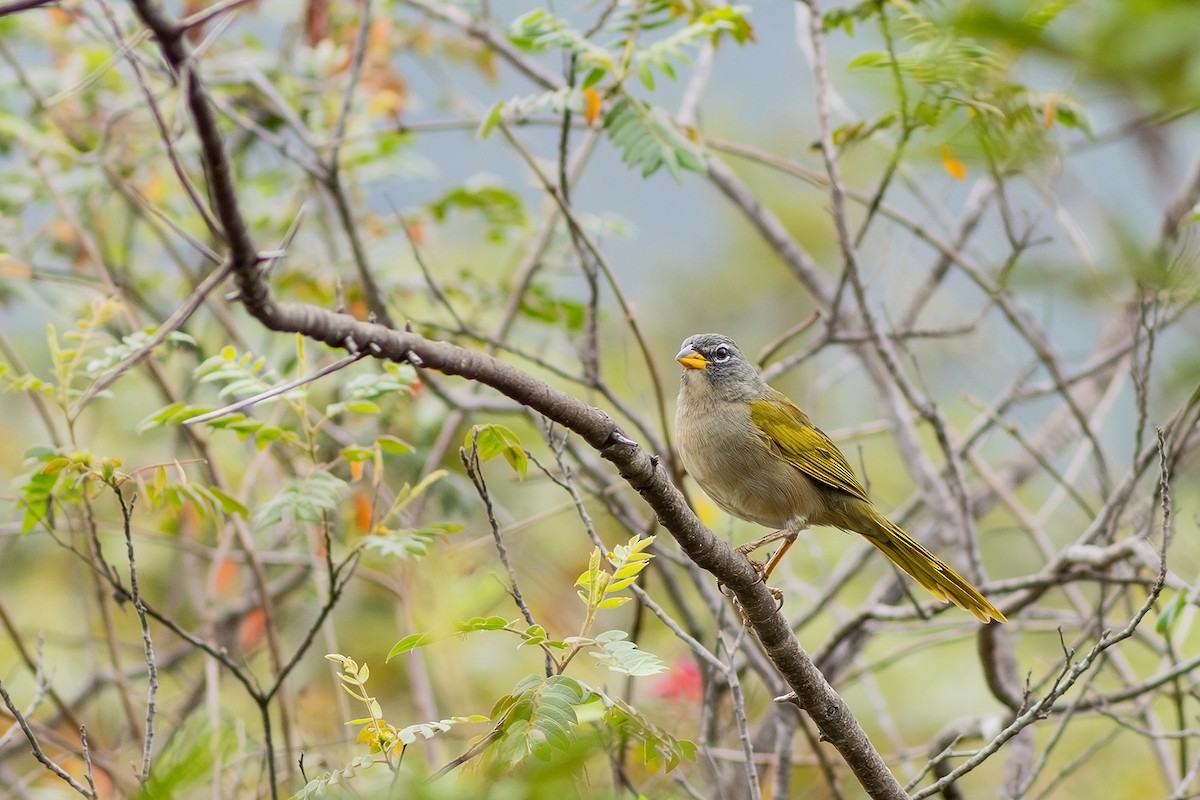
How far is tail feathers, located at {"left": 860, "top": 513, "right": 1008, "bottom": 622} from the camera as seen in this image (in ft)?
12.1

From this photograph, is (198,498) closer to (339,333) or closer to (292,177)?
(339,333)

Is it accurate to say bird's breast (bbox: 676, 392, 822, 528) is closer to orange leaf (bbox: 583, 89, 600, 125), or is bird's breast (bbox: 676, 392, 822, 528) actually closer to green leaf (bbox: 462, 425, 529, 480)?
orange leaf (bbox: 583, 89, 600, 125)

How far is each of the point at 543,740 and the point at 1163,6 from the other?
1.43 metres

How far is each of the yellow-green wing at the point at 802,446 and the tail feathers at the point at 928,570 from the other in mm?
214

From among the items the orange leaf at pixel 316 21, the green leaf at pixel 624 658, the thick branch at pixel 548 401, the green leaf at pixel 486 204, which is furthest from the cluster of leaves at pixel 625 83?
the orange leaf at pixel 316 21

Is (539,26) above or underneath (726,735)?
above

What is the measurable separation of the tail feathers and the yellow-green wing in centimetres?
21

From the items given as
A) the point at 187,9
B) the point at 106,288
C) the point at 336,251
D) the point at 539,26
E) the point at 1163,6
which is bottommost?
the point at 1163,6

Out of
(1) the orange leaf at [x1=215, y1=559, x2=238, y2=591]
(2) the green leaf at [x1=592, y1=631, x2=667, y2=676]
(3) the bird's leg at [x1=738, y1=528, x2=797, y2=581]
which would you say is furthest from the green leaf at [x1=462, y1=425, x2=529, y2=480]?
(1) the orange leaf at [x1=215, y1=559, x2=238, y2=591]

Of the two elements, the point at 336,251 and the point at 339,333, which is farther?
the point at 336,251

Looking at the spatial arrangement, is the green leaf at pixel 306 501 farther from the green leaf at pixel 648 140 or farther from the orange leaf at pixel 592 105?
the orange leaf at pixel 592 105

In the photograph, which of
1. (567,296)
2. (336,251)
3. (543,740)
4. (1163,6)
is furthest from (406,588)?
(1163,6)

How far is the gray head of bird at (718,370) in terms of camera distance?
4.24m

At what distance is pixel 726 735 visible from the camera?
4.97 meters
